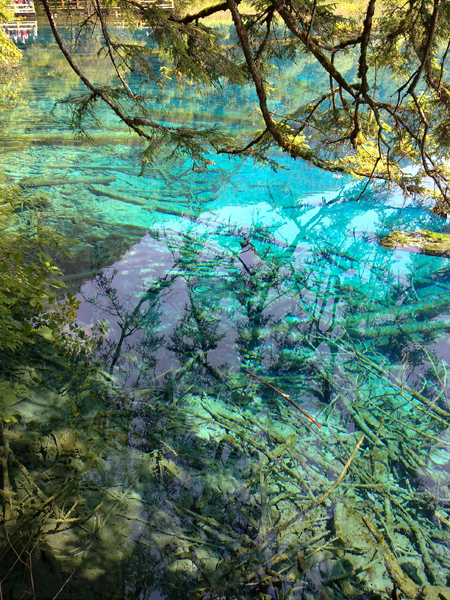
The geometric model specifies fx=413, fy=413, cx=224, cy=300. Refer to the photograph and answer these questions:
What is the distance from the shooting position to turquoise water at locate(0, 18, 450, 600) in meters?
2.27

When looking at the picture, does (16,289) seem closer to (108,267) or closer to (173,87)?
(108,267)

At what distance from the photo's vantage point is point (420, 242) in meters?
6.66

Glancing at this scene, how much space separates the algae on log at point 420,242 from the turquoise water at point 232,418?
0.26 m

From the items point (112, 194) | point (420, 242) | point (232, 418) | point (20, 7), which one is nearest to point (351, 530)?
point (232, 418)

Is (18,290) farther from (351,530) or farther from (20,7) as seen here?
(20,7)

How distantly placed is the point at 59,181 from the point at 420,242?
20.2 feet

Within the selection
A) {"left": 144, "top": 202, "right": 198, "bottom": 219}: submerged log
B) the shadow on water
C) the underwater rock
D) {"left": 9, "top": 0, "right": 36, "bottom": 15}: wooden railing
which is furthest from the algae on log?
{"left": 9, "top": 0, "right": 36, "bottom": 15}: wooden railing

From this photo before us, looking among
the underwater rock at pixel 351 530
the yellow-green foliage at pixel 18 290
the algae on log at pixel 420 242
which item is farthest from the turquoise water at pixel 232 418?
the yellow-green foliage at pixel 18 290

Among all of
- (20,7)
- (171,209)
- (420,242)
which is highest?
(20,7)

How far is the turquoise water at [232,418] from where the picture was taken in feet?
7.43

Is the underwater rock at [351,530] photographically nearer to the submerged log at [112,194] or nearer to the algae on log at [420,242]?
the algae on log at [420,242]

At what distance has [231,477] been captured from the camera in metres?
2.80

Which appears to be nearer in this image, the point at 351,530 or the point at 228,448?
the point at 351,530

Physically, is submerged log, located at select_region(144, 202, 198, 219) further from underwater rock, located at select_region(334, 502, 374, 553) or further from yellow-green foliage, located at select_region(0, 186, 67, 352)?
underwater rock, located at select_region(334, 502, 374, 553)
